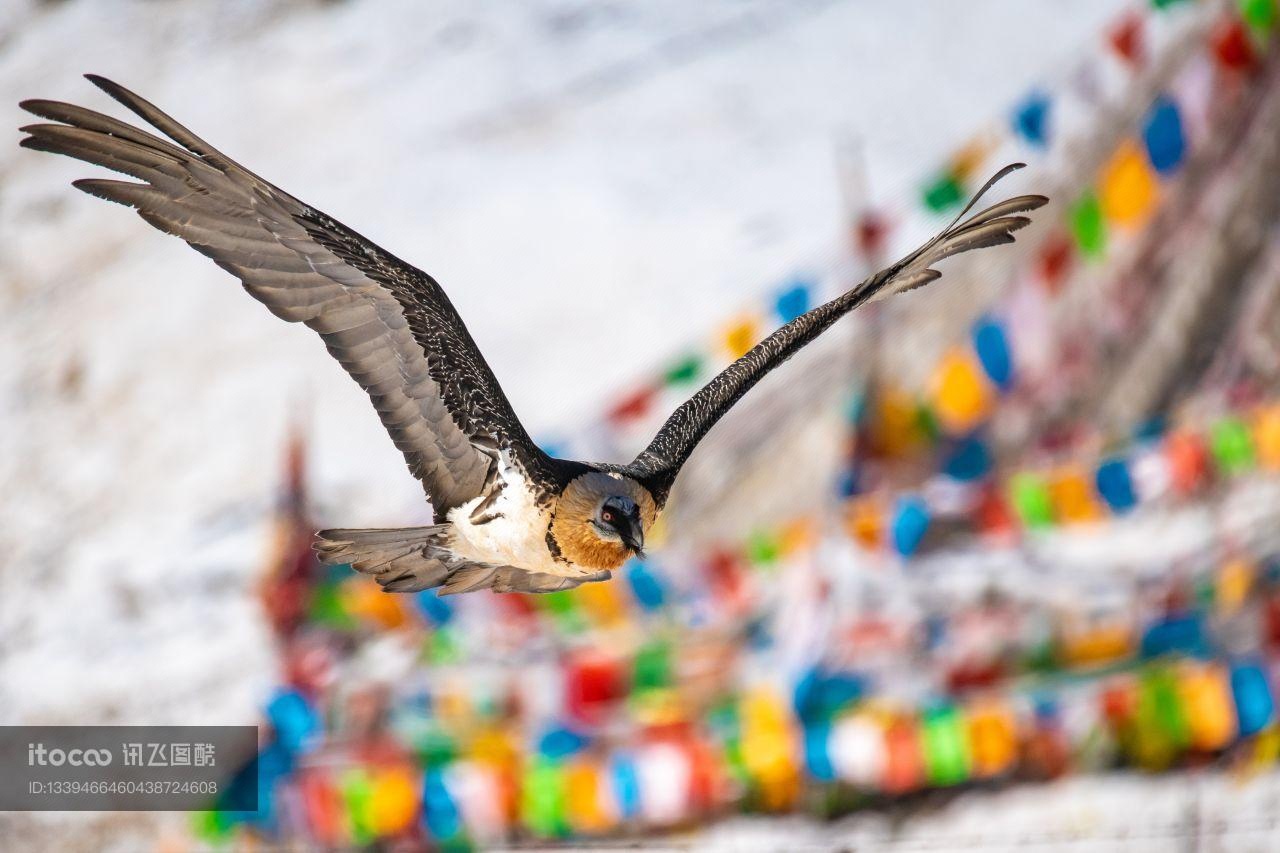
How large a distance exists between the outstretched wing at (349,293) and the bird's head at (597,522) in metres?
0.11

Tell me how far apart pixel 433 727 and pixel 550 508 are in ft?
15.5

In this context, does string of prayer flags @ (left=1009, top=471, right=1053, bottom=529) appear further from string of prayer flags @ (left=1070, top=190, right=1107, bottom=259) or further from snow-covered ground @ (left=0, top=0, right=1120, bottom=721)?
snow-covered ground @ (left=0, top=0, right=1120, bottom=721)

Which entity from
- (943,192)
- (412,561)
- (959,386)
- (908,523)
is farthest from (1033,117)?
(412,561)

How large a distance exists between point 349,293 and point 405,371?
0.64 feet

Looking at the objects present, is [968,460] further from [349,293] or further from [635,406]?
[349,293]

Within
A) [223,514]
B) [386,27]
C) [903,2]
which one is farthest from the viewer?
[386,27]

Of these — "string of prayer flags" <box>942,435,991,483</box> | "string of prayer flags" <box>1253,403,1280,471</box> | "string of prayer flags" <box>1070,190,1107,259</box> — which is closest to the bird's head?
"string of prayer flags" <box>1253,403,1280,471</box>

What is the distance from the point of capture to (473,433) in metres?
3.32

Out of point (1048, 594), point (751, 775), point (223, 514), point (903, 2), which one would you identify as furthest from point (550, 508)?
point (903, 2)

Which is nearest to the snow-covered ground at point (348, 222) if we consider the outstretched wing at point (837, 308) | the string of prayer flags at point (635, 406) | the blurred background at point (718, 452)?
the blurred background at point (718, 452)

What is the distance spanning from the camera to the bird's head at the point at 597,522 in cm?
318

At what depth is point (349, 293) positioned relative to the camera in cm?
324

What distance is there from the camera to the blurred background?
6762mm

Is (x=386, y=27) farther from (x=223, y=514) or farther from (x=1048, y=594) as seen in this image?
(x=1048, y=594)
